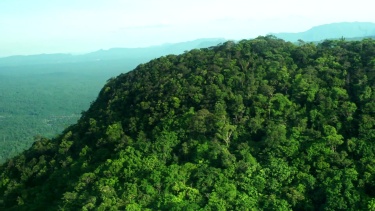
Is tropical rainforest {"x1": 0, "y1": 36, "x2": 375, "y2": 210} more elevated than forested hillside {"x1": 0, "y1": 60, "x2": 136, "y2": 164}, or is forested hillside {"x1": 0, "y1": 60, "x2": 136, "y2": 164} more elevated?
tropical rainforest {"x1": 0, "y1": 36, "x2": 375, "y2": 210}

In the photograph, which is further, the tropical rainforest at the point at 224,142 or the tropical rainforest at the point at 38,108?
the tropical rainforest at the point at 38,108

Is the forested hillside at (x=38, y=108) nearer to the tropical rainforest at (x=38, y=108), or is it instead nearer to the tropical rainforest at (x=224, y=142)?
the tropical rainforest at (x=38, y=108)

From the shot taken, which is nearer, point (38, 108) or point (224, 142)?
point (224, 142)

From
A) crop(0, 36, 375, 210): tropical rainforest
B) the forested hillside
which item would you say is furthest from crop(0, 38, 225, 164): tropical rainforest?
crop(0, 36, 375, 210): tropical rainforest

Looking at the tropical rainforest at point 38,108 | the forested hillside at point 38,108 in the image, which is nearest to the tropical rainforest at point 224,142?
the forested hillside at point 38,108

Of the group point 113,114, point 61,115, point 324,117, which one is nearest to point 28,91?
point 61,115

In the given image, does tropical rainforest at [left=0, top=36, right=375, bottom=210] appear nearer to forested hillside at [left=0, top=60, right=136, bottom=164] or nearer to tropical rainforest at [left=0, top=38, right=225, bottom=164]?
forested hillside at [left=0, top=60, right=136, bottom=164]

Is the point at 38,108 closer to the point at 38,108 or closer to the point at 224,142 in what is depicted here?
the point at 38,108

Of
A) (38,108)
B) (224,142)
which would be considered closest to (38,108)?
(38,108)
